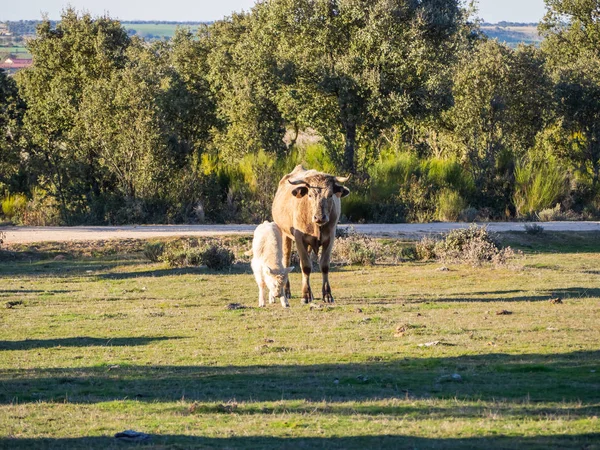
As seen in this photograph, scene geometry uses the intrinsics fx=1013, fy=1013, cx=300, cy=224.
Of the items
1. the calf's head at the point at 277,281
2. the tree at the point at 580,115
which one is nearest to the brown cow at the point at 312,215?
the calf's head at the point at 277,281

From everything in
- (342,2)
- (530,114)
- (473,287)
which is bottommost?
(473,287)

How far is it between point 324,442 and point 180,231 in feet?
74.5

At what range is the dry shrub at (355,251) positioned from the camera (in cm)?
2748

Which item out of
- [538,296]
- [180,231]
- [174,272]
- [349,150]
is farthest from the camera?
[349,150]

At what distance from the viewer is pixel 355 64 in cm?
3778

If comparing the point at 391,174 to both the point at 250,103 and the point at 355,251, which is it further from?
the point at 355,251

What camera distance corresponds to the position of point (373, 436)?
9500mm

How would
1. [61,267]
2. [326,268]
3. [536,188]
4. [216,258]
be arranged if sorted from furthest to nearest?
[536,188] < [61,267] < [216,258] < [326,268]

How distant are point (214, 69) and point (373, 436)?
124 feet

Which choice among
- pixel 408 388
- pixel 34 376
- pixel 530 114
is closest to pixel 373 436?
pixel 408 388

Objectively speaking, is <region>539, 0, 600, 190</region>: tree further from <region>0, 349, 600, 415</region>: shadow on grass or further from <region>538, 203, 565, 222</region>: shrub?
<region>0, 349, 600, 415</region>: shadow on grass

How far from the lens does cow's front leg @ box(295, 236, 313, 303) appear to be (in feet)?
64.5

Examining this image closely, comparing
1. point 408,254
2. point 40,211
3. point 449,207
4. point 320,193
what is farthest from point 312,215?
point 40,211

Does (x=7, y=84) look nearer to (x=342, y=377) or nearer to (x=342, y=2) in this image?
(x=342, y=2)
